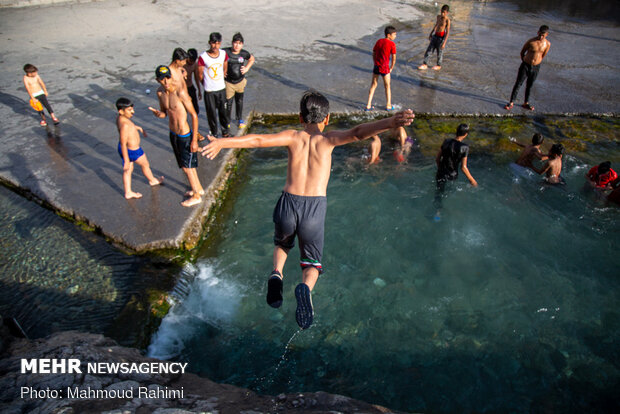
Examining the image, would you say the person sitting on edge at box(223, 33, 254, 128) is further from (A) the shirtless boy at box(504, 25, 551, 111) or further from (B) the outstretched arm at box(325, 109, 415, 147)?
(A) the shirtless boy at box(504, 25, 551, 111)

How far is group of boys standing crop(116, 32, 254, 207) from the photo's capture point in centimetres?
499

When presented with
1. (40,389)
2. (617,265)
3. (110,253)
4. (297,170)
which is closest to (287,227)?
(297,170)

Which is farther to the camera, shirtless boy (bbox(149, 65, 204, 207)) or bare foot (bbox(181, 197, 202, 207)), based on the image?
bare foot (bbox(181, 197, 202, 207))

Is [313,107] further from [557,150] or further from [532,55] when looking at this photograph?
[532,55]

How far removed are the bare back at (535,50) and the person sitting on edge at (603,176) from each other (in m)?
3.07

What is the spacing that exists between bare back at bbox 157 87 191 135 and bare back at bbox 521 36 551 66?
24.2 ft

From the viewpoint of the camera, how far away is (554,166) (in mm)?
6266

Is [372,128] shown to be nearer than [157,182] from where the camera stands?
Yes

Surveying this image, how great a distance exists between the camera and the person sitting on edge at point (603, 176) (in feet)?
19.8

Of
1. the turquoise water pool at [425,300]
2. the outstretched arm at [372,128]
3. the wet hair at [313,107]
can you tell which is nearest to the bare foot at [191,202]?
the turquoise water pool at [425,300]

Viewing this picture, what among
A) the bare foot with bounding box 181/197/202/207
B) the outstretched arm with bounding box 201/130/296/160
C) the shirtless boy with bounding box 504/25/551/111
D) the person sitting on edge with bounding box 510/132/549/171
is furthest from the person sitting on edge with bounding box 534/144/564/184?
the bare foot with bounding box 181/197/202/207

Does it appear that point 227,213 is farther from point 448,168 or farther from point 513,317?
point 513,317

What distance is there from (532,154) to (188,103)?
19.2 ft

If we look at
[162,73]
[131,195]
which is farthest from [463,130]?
[131,195]
